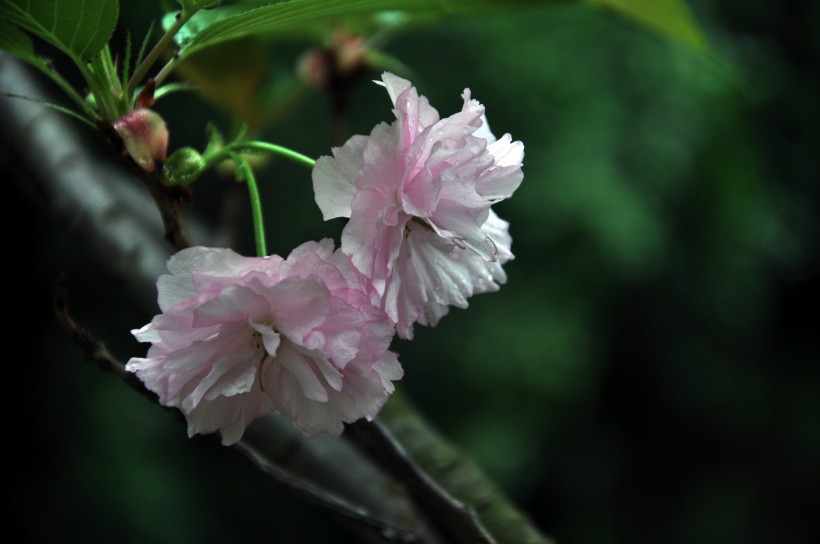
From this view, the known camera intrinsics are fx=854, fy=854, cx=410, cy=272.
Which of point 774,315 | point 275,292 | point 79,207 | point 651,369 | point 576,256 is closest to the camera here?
point 275,292

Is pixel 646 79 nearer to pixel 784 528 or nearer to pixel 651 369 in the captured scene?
pixel 651 369

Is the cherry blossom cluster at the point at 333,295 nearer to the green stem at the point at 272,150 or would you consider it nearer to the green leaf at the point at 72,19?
the green stem at the point at 272,150

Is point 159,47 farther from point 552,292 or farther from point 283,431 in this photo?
point 552,292

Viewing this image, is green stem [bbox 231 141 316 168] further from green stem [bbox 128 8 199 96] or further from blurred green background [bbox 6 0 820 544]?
blurred green background [bbox 6 0 820 544]

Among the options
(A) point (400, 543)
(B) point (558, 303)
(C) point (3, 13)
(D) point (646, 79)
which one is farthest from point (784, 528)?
(C) point (3, 13)

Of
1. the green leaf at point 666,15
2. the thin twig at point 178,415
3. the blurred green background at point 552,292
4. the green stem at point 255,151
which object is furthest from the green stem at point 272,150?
the blurred green background at point 552,292

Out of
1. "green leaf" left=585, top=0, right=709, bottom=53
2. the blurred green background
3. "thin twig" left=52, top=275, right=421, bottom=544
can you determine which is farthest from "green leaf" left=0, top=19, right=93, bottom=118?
the blurred green background

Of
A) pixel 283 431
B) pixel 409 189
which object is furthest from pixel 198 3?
pixel 283 431
